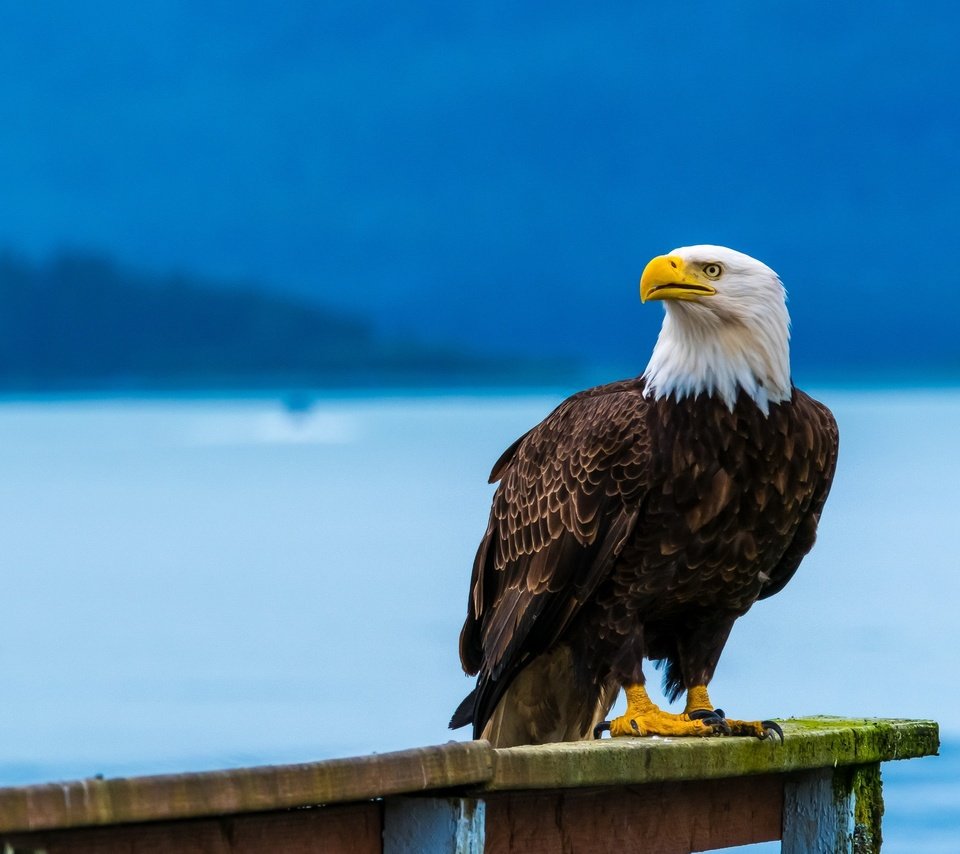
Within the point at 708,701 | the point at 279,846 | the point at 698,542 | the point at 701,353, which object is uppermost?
the point at 701,353

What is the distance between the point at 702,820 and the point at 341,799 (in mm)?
1497

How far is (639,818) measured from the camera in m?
3.94

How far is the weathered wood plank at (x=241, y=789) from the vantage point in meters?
2.53

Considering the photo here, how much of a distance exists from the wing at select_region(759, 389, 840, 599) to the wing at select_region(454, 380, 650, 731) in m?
0.47

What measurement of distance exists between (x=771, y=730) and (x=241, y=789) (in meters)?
1.96

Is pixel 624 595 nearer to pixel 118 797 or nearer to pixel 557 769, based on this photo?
pixel 557 769

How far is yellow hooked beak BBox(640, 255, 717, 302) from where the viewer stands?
4723 millimetres

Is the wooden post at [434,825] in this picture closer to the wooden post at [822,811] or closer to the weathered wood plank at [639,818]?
the weathered wood plank at [639,818]

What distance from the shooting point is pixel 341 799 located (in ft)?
9.70

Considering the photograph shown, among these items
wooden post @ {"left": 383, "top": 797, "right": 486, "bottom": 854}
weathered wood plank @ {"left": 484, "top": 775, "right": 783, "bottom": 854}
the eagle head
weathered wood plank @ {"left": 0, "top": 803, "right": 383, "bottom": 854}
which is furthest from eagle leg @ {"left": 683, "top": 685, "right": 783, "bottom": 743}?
weathered wood plank @ {"left": 0, "top": 803, "right": 383, "bottom": 854}

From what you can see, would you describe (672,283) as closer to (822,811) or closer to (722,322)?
(722,322)

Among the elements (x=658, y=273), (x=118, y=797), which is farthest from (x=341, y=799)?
(x=658, y=273)

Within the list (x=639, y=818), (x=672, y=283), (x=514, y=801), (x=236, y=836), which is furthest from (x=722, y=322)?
(x=236, y=836)

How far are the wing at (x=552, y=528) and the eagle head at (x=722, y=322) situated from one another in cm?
20
